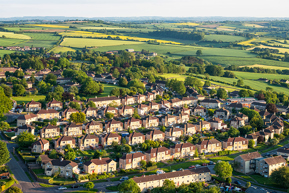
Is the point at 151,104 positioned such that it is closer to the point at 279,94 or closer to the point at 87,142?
the point at 87,142

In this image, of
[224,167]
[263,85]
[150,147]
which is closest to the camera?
[224,167]

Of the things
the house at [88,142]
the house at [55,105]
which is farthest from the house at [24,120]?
the house at [88,142]

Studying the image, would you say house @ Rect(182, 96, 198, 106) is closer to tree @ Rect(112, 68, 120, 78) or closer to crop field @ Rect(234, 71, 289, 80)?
tree @ Rect(112, 68, 120, 78)

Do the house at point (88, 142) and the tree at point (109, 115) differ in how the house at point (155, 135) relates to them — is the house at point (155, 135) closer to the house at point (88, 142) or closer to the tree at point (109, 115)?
the house at point (88, 142)

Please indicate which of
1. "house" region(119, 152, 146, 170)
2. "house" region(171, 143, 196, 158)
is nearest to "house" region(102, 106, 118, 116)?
"house" region(171, 143, 196, 158)

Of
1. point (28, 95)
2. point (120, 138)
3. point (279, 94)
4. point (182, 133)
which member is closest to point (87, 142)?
point (120, 138)
